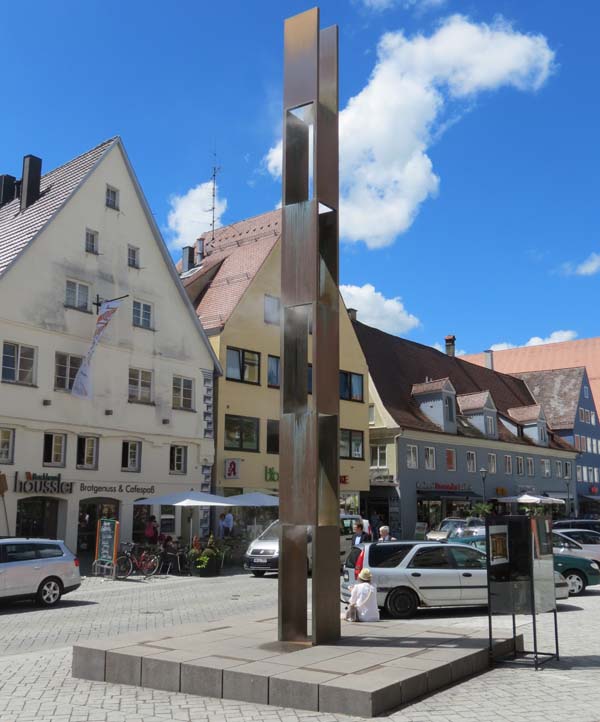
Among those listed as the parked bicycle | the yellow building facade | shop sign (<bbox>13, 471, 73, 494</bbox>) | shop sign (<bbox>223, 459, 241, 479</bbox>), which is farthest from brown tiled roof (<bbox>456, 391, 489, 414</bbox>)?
shop sign (<bbox>13, 471, 73, 494</bbox>)

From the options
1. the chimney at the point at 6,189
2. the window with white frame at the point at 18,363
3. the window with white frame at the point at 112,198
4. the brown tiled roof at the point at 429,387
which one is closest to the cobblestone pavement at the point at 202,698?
the window with white frame at the point at 18,363

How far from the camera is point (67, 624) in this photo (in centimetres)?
1614

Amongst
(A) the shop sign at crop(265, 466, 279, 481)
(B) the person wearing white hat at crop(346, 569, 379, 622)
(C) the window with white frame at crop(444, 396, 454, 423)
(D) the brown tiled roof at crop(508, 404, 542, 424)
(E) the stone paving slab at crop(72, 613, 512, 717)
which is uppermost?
(D) the brown tiled roof at crop(508, 404, 542, 424)

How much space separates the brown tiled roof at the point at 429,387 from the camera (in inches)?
1928

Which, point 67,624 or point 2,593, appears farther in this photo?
point 2,593

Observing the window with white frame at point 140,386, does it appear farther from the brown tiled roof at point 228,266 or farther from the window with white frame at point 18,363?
the brown tiled roof at point 228,266

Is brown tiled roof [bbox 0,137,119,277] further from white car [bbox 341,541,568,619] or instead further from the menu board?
white car [bbox 341,541,568,619]

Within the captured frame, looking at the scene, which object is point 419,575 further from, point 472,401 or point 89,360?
point 472,401

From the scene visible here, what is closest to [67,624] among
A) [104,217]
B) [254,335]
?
[104,217]

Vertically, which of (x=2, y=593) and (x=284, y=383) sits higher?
(x=284, y=383)

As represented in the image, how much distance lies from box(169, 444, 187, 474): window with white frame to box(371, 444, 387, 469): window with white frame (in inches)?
577

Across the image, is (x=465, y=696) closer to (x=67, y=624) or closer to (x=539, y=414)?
(x=67, y=624)

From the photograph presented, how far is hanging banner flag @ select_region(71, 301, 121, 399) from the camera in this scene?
2852 cm

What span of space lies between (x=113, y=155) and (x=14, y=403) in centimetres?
1088
